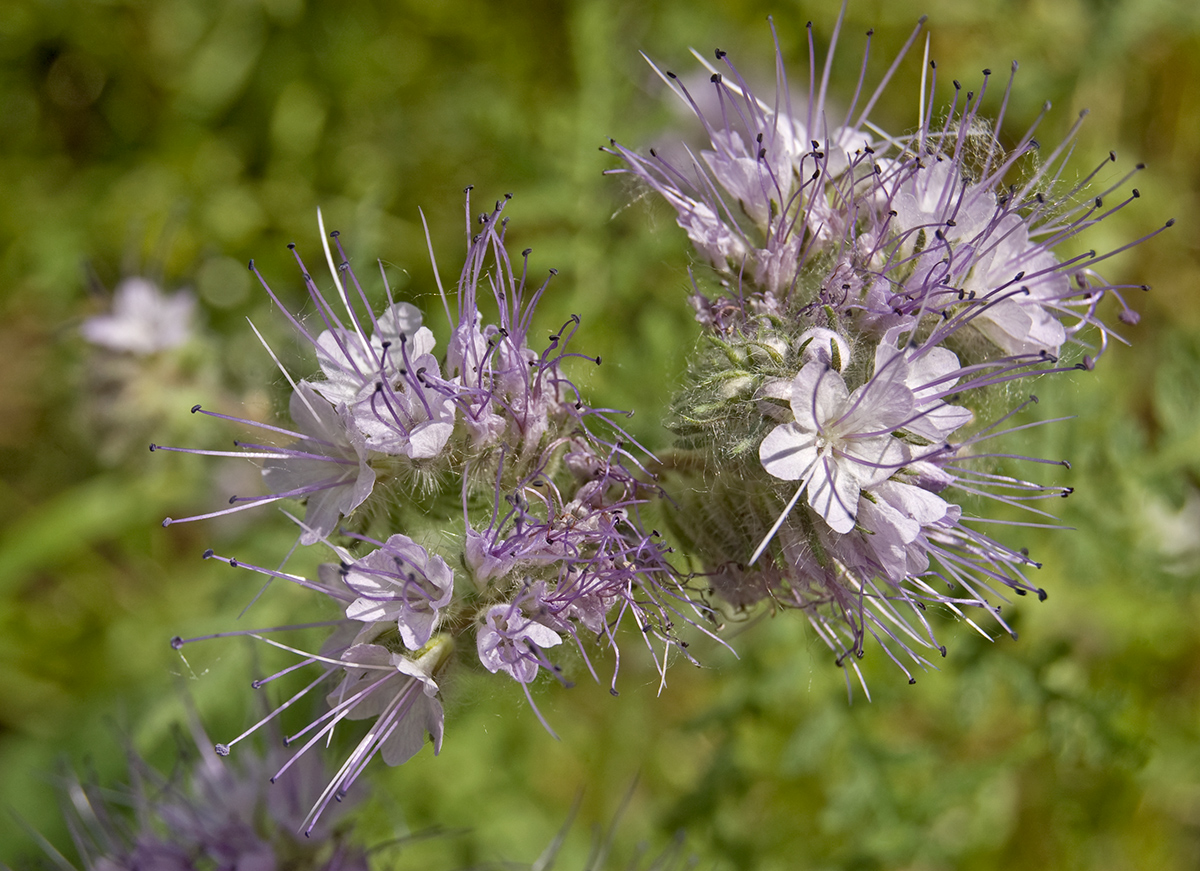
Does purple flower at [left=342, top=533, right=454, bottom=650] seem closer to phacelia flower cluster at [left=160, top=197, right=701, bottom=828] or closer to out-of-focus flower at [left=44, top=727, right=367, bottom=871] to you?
phacelia flower cluster at [left=160, top=197, right=701, bottom=828]

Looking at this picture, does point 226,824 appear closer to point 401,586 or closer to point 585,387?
point 401,586

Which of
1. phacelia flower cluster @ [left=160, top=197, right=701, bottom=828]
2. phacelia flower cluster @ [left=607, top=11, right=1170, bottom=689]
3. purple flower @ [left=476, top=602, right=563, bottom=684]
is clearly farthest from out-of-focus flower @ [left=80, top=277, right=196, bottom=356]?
purple flower @ [left=476, top=602, right=563, bottom=684]

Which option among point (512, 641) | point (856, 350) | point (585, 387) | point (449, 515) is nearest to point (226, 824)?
point (449, 515)

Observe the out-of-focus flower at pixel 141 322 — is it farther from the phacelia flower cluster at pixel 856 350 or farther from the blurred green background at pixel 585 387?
the phacelia flower cluster at pixel 856 350

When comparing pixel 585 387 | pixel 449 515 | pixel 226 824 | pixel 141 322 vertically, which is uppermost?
pixel 585 387

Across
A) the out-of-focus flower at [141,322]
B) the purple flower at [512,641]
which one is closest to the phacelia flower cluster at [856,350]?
the purple flower at [512,641]

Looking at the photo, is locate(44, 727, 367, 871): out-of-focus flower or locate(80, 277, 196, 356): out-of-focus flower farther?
locate(80, 277, 196, 356): out-of-focus flower
